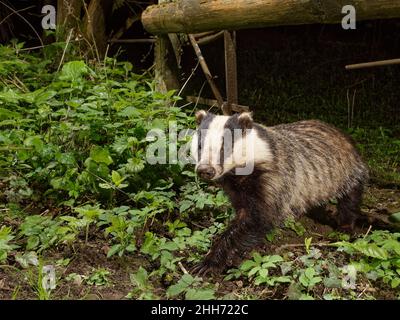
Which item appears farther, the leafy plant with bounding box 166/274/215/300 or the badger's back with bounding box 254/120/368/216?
the badger's back with bounding box 254/120/368/216

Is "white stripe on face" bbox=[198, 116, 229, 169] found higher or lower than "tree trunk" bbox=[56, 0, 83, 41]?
lower

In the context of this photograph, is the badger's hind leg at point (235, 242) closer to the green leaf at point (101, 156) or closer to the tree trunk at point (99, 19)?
the green leaf at point (101, 156)

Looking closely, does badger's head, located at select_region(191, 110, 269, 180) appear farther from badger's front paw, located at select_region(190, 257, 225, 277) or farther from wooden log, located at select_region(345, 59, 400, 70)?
wooden log, located at select_region(345, 59, 400, 70)

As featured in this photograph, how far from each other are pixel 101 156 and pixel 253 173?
104cm

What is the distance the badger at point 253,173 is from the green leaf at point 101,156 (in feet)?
2.09

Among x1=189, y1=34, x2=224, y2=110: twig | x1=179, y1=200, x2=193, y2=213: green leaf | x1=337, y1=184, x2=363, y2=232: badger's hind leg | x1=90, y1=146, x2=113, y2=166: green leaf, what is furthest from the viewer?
x1=189, y1=34, x2=224, y2=110: twig

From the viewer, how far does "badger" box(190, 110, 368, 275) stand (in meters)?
3.09

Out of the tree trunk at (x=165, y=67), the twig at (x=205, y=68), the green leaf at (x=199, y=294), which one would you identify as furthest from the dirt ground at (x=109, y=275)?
the tree trunk at (x=165, y=67)

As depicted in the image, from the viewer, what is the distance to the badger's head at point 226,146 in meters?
3.07

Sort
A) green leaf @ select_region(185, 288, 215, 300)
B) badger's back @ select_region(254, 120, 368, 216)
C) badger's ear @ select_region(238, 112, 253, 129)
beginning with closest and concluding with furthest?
green leaf @ select_region(185, 288, 215, 300)
badger's ear @ select_region(238, 112, 253, 129)
badger's back @ select_region(254, 120, 368, 216)

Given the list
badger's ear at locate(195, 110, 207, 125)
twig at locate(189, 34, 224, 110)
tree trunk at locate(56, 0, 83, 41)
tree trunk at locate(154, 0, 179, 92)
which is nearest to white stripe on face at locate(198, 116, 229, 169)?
badger's ear at locate(195, 110, 207, 125)

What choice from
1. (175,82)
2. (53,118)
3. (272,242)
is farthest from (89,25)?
(272,242)

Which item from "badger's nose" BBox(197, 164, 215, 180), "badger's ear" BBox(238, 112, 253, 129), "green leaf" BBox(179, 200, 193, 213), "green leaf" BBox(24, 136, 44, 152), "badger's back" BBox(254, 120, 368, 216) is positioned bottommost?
"green leaf" BBox(179, 200, 193, 213)

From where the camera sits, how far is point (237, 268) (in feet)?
10.2
